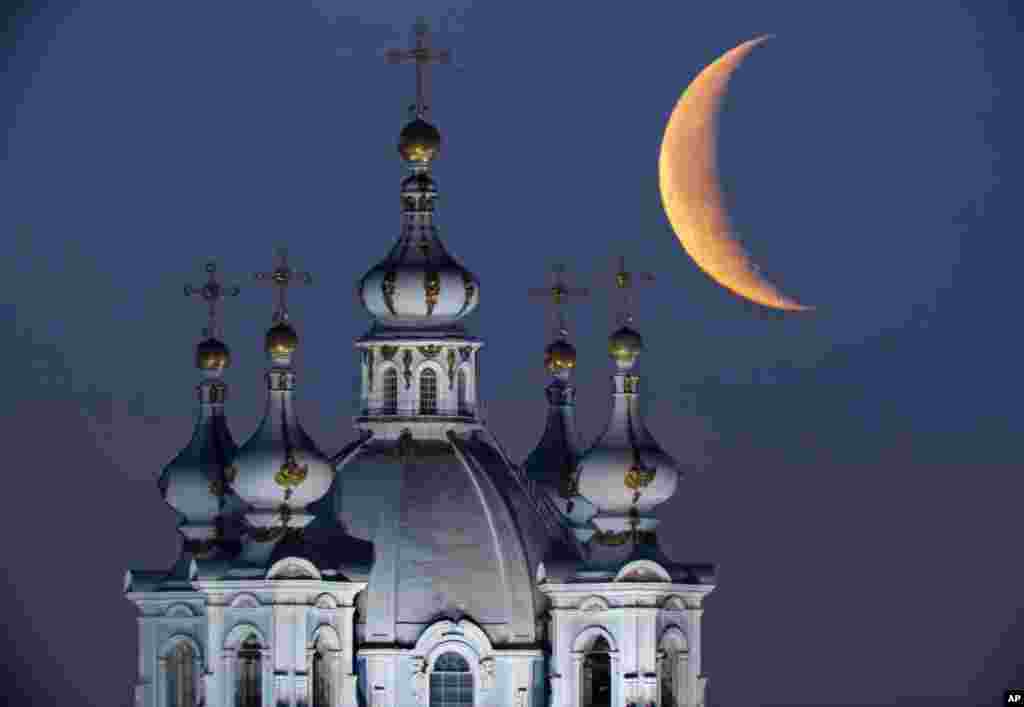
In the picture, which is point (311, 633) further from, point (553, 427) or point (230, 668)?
point (553, 427)

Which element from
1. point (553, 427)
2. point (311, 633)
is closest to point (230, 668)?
point (311, 633)

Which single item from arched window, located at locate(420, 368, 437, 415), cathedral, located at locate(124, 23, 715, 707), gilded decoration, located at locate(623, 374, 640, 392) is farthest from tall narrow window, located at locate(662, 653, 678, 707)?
arched window, located at locate(420, 368, 437, 415)

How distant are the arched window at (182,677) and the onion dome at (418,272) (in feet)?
23.7

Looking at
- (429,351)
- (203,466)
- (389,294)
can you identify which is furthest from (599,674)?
(203,466)

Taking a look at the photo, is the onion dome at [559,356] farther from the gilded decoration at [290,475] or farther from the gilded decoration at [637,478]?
the gilded decoration at [290,475]

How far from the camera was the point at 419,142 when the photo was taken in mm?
147000

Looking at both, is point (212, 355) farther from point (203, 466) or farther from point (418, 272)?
point (418, 272)

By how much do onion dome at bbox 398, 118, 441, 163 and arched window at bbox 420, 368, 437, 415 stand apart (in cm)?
413

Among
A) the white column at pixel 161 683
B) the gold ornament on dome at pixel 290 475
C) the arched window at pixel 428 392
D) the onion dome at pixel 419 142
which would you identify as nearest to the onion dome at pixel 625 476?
the arched window at pixel 428 392

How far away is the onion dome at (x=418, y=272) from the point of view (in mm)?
146125

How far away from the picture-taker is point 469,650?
144 meters

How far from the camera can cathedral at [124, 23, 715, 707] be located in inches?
5650

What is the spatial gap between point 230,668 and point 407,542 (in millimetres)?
4218

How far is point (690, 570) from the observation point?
145250mm
